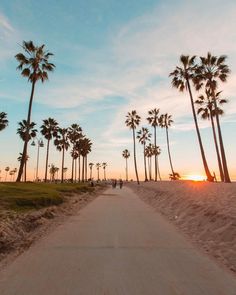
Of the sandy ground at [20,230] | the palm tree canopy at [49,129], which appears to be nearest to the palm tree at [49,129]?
the palm tree canopy at [49,129]

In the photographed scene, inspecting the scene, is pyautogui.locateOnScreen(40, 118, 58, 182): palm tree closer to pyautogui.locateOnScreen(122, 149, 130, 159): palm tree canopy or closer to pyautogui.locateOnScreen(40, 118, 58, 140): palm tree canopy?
pyautogui.locateOnScreen(40, 118, 58, 140): palm tree canopy

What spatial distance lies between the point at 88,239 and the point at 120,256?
8.74 ft

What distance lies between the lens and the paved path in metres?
5.82

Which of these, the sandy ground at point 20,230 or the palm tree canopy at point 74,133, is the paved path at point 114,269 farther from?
the palm tree canopy at point 74,133

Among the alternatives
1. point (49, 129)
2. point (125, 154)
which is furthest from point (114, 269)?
point (125, 154)

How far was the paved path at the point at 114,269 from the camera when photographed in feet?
19.1

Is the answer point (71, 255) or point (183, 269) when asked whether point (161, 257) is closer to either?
point (183, 269)

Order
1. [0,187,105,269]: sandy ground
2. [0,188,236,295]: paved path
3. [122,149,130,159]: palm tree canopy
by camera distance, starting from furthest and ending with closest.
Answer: [122,149,130,159]: palm tree canopy, [0,187,105,269]: sandy ground, [0,188,236,295]: paved path

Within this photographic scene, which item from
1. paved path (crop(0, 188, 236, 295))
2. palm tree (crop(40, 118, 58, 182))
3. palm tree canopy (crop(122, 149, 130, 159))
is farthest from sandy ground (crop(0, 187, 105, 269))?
palm tree canopy (crop(122, 149, 130, 159))

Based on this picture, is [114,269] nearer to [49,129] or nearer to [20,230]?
[20,230]

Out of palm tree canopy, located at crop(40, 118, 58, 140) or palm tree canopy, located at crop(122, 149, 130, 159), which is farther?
palm tree canopy, located at crop(122, 149, 130, 159)

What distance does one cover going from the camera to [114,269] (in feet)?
23.2

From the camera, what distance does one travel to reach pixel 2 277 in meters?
6.61

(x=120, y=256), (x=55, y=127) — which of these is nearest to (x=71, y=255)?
(x=120, y=256)
